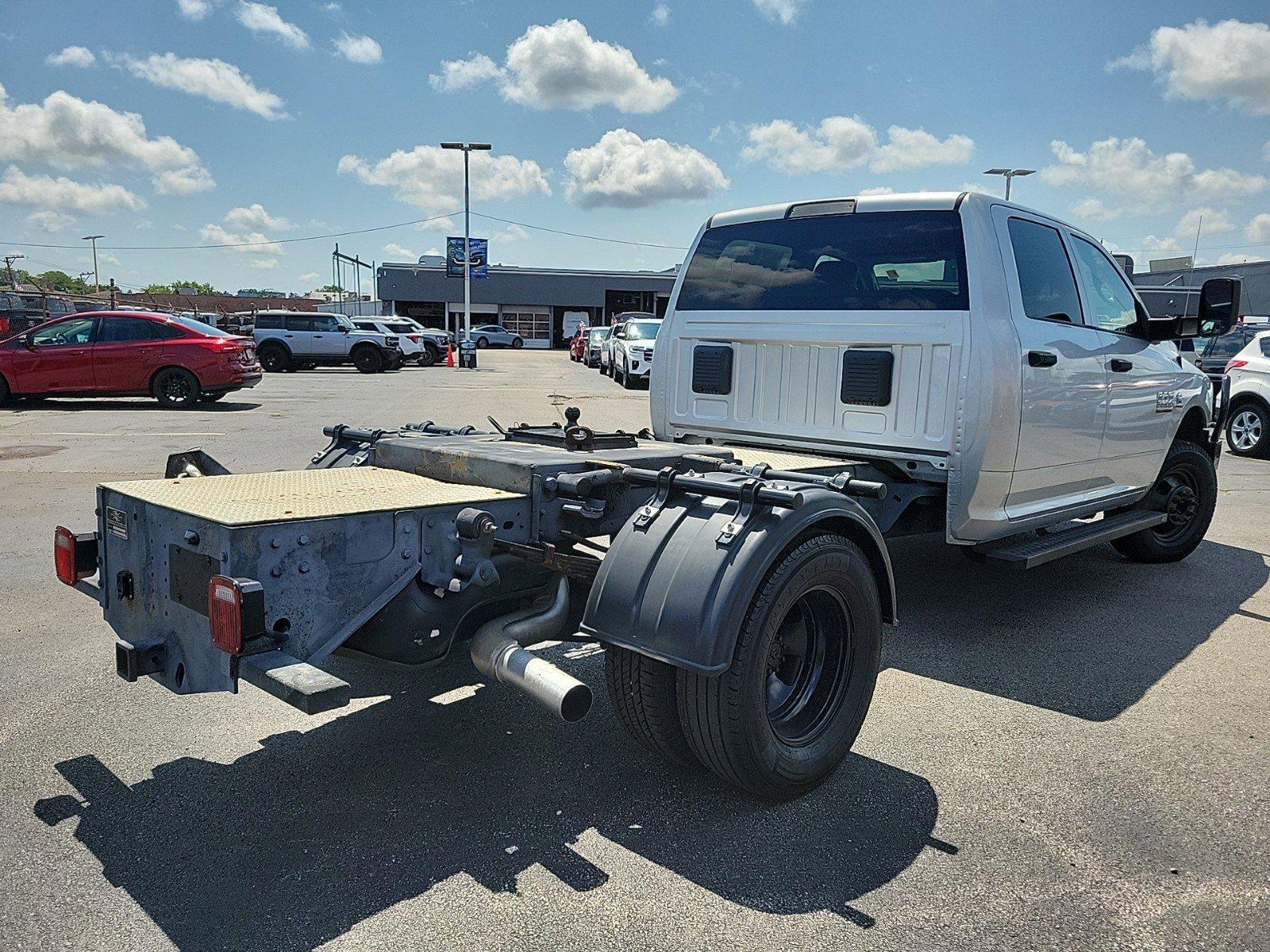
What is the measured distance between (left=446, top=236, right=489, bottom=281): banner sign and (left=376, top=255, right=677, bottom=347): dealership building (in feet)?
48.9

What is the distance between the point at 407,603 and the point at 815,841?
1503mm

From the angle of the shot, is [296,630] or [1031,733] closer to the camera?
[296,630]

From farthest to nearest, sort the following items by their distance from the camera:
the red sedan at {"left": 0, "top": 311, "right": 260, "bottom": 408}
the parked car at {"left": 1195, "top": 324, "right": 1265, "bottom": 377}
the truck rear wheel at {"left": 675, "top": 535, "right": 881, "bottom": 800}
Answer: the parked car at {"left": 1195, "top": 324, "right": 1265, "bottom": 377}
the red sedan at {"left": 0, "top": 311, "right": 260, "bottom": 408}
the truck rear wheel at {"left": 675, "top": 535, "right": 881, "bottom": 800}

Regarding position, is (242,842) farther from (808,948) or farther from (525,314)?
(525,314)

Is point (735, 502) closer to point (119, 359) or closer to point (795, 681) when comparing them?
point (795, 681)

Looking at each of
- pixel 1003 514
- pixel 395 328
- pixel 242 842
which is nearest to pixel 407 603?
pixel 242 842

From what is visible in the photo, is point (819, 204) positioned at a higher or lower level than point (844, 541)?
higher

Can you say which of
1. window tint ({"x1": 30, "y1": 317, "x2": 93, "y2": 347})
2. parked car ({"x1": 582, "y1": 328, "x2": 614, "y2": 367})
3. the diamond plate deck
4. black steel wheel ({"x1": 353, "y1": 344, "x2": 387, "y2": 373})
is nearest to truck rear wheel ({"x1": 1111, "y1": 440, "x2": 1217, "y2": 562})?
the diamond plate deck

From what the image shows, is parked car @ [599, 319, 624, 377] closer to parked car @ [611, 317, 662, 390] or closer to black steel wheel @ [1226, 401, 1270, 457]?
parked car @ [611, 317, 662, 390]

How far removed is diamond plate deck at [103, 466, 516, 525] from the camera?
280 cm

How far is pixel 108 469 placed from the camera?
9.40 meters

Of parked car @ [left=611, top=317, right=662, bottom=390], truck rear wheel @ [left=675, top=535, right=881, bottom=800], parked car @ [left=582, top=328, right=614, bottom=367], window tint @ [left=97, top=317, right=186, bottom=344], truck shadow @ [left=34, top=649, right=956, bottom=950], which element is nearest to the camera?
truck shadow @ [left=34, top=649, right=956, bottom=950]

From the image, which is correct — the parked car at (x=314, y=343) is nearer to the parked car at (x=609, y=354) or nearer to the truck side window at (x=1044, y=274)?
the parked car at (x=609, y=354)

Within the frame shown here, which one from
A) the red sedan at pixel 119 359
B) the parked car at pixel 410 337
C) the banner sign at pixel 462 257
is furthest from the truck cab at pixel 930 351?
the banner sign at pixel 462 257
